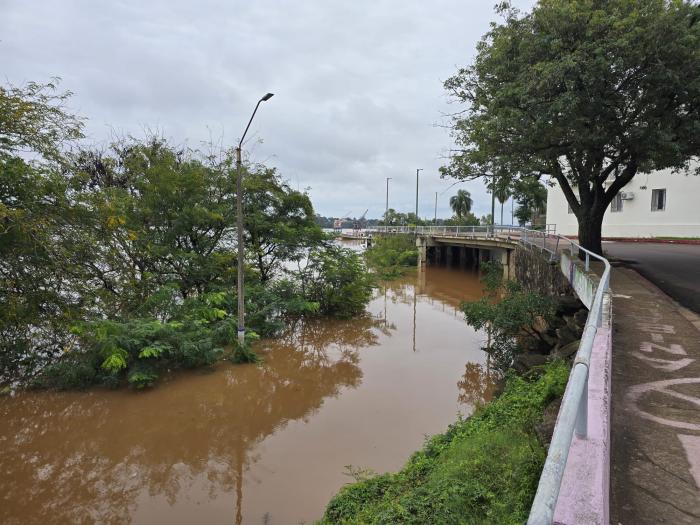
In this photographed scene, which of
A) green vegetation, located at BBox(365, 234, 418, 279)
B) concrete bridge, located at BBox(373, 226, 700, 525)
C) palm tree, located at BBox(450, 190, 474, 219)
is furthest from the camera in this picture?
palm tree, located at BBox(450, 190, 474, 219)

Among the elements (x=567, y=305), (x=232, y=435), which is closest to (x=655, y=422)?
(x=232, y=435)

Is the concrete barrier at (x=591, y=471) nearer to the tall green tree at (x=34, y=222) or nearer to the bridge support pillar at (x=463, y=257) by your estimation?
the tall green tree at (x=34, y=222)

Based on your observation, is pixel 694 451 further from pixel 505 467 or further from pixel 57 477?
Answer: pixel 57 477

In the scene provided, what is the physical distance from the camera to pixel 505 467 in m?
4.27

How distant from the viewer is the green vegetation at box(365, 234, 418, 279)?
31.5 meters

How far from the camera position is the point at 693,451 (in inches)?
125

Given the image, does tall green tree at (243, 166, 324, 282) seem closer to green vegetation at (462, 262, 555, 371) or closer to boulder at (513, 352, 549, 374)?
green vegetation at (462, 262, 555, 371)

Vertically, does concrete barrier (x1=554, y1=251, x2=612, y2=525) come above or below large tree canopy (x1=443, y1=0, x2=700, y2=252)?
below

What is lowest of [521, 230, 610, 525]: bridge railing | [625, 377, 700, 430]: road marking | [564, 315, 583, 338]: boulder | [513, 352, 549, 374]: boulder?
[513, 352, 549, 374]: boulder

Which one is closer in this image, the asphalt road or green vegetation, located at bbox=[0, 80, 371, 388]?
green vegetation, located at bbox=[0, 80, 371, 388]

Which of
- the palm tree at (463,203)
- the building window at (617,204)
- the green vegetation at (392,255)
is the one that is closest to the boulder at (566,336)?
the green vegetation at (392,255)

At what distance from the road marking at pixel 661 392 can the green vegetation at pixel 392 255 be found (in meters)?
22.8

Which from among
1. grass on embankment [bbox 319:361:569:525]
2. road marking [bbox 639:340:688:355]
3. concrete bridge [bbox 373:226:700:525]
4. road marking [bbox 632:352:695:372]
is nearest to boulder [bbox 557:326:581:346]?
concrete bridge [bbox 373:226:700:525]

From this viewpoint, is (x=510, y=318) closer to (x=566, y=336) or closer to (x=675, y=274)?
(x=566, y=336)
